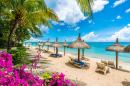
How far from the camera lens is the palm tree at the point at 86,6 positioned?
3230mm

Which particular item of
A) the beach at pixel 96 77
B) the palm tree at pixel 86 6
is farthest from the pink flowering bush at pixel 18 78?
the palm tree at pixel 86 6

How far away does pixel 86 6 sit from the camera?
3.31 m

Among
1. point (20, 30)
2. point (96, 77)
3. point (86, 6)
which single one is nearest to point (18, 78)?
point (86, 6)

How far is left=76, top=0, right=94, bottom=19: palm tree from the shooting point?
3230 mm

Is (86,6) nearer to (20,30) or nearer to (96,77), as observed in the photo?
(96,77)

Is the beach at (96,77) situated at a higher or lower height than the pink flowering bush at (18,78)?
lower

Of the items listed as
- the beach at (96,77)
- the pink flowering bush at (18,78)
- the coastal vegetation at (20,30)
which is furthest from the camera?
the beach at (96,77)

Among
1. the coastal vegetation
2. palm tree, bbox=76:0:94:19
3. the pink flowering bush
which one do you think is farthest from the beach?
palm tree, bbox=76:0:94:19

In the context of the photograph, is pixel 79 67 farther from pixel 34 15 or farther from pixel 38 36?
pixel 38 36

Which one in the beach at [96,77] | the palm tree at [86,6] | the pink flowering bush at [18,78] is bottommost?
the beach at [96,77]

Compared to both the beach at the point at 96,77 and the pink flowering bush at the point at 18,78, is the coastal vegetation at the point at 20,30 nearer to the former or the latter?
the pink flowering bush at the point at 18,78

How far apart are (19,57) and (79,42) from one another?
17.8 feet

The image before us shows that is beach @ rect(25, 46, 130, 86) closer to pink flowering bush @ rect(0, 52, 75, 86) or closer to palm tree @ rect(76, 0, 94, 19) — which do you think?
pink flowering bush @ rect(0, 52, 75, 86)

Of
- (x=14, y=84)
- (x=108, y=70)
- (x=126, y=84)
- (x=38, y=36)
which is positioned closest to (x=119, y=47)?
(x=108, y=70)
